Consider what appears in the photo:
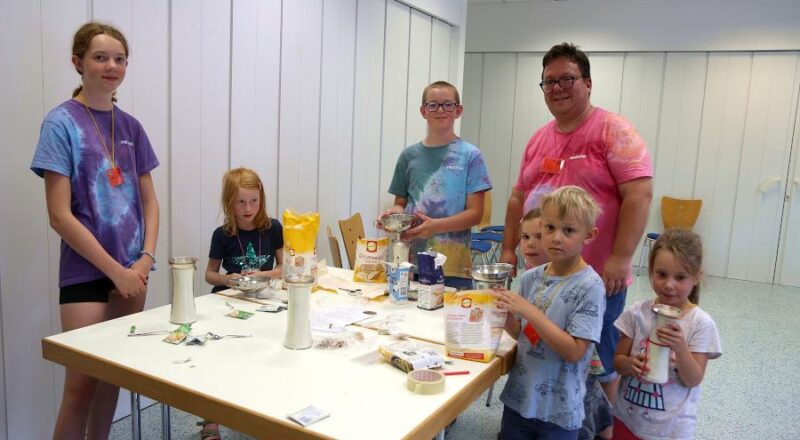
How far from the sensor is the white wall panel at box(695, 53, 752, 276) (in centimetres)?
613

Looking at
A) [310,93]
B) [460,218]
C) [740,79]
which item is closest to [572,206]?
[460,218]

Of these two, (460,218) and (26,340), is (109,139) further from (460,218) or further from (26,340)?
(460,218)

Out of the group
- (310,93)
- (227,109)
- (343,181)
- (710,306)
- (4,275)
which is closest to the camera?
(4,275)

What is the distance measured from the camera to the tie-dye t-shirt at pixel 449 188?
2.60 meters

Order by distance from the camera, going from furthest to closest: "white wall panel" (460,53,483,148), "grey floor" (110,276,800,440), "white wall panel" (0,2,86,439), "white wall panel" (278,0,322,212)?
"white wall panel" (460,53,483,148), "white wall panel" (278,0,322,212), "grey floor" (110,276,800,440), "white wall panel" (0,2,86,439)

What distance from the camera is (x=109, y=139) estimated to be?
1935 millimetres

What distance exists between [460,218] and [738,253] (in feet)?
17.0

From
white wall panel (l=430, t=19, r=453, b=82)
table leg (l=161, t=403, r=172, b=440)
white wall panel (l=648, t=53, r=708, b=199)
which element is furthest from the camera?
white wall panel (l=648, t=53, r=708, b=199)

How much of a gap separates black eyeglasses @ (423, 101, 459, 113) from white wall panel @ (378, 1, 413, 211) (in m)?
1.90

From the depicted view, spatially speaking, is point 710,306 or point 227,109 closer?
point 227,109

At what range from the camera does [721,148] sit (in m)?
6.28

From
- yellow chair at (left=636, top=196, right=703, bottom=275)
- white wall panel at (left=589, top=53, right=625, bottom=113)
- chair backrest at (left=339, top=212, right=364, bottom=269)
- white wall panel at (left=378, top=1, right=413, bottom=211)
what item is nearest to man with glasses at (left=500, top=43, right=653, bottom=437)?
chair backrest at (left=339, top=212, right=364, bottom=269)

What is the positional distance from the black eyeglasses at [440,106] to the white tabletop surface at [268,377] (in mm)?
1082

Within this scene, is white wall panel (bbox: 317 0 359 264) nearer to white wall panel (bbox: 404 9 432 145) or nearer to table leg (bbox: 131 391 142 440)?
white wall panel (bbox: 404 9 432 145)
